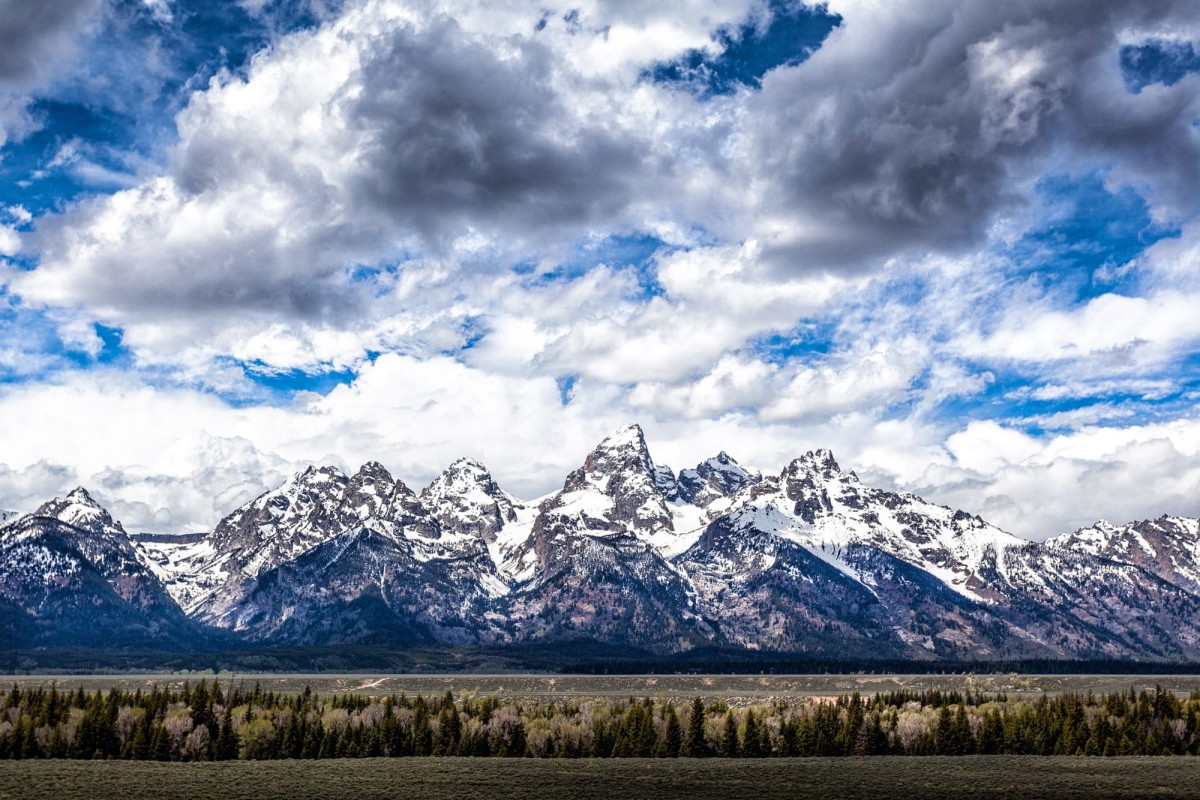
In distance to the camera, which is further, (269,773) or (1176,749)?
(1176,749)

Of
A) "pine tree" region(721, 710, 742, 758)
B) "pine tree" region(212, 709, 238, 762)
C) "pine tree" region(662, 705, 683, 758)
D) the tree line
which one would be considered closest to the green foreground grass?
"pine tree" region(662, 705, 683, 758)

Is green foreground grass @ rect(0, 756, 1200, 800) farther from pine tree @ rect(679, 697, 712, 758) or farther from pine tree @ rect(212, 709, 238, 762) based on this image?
pine tree @ rect(212, 709, 238, 762)

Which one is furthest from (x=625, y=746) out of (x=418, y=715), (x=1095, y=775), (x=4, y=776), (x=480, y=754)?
(x=4, y=776)

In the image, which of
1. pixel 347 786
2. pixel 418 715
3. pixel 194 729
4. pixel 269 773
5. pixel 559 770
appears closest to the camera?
pixel 347 786

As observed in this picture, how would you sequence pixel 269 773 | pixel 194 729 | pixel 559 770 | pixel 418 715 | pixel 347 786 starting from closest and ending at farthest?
pixel 347 786 < pixel 269 773 < pixel 559 770 < pixel 194 729 < pixel 418 715

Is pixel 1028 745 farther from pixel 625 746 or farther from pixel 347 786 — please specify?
pixel 347 786

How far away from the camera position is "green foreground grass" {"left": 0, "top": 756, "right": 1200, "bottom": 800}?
13412cm

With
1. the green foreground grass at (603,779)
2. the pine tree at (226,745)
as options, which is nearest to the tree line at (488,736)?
the pine tree at (226,745)

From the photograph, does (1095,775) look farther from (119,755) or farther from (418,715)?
(119,755)

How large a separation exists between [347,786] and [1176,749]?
147m

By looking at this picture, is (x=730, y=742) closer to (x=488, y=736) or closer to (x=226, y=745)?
(x=488, y=736)

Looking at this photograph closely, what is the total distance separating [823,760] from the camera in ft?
591

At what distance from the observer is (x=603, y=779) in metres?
152

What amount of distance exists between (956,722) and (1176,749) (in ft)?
127
